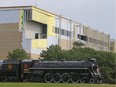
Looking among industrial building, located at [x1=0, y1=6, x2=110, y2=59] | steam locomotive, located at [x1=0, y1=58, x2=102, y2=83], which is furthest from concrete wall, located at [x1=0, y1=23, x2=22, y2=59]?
steam locomotive, located at [x1=0, y1=58, x2=102, y2=83]

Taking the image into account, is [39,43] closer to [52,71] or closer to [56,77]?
[52,71]

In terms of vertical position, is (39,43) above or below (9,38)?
below

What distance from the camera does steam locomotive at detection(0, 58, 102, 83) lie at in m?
40.5

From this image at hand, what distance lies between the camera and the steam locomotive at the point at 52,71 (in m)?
40.5

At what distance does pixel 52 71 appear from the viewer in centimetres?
4175

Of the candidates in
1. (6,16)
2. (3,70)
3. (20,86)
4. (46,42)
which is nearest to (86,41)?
(46,42)

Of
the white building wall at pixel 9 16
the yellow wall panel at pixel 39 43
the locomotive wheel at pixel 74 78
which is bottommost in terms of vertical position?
the locomotive wheel at pixel 74 78

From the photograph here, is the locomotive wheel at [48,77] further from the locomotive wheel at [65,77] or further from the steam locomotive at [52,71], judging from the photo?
the locomotive wheel at [65,77]

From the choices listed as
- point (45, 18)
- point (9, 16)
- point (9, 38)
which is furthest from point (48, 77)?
point (45, 18)

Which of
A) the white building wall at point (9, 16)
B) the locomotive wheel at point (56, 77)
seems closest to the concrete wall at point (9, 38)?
the white building wall at point (9, 16)

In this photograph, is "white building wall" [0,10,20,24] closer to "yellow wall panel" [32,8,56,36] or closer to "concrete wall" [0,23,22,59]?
"concrete wall" [0,23,22,59]

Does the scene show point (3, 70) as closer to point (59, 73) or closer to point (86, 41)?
point (59, 73)

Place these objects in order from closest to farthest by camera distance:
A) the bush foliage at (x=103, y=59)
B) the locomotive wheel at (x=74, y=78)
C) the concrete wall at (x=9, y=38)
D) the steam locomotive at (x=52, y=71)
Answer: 1. the locomotive wheel at (x=74, y=78)
2. the steam locomotive at (x=52, y=71)
3. the bush foliage at (x=103, y=59)
4. the concrete wall at (x=9, y=38)

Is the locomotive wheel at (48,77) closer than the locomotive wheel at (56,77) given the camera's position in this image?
No
